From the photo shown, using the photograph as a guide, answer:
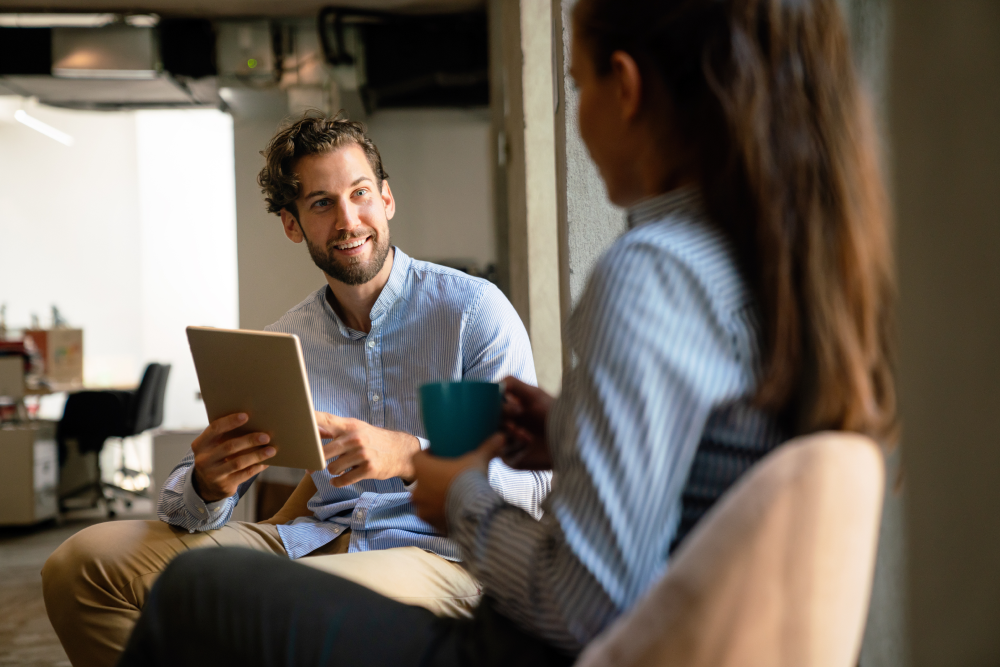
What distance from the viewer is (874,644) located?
1358 mm

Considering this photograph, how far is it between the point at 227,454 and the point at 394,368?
17.8 inches

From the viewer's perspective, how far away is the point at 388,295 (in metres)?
1.67

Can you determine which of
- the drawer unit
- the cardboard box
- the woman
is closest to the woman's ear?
the woman

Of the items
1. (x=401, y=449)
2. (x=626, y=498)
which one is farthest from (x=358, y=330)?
(x=626, y=498)

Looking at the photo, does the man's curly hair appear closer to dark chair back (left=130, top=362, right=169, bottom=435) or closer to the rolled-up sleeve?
the rolled-up sleeve

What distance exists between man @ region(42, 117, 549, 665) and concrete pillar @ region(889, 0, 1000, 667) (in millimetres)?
671

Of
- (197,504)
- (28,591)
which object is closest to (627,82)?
(197,504)

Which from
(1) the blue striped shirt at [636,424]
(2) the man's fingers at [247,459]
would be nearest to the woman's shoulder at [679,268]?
(1) the blue striped shirt at [636,424]

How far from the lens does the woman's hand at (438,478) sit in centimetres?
77

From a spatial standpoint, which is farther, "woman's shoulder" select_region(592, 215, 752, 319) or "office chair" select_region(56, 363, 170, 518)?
"office chair" select_region(56, 363, 170, 518)

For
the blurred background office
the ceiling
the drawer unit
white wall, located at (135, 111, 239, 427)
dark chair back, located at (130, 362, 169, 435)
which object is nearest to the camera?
the blurred background office

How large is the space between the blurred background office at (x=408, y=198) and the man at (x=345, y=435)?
1.30ft

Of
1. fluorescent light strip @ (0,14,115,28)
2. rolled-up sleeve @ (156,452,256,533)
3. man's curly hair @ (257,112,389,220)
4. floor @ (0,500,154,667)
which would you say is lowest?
floor @ (0,500,154,667)

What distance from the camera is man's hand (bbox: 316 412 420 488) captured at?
4.05 ft
